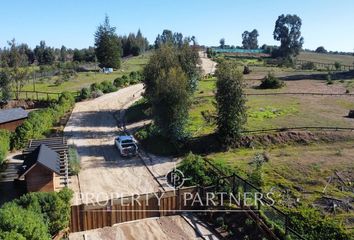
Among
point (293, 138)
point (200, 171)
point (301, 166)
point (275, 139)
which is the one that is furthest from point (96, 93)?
point (301, 166)

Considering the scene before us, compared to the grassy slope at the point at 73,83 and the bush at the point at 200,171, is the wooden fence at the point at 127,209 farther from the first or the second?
the grassy slope at the point at 73,83

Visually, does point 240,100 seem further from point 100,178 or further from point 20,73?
point 20,73

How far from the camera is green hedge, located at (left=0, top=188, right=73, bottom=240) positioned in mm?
13475

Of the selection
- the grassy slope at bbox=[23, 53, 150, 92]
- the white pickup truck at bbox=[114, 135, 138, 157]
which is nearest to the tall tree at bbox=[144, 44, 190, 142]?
the white pickup truck at bbox=[114, 135, 138, 157]

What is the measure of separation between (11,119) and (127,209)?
72.6 feet

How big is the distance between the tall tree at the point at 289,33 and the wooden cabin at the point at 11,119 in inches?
3901

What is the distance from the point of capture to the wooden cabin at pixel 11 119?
36000mm

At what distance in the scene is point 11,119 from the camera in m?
36.5

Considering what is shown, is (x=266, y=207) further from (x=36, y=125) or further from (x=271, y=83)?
(x=271, y=83)

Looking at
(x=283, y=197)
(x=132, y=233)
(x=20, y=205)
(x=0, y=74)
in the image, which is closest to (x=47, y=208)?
(x=20, y=205)

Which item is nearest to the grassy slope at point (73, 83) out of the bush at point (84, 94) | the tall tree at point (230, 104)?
the bush at point (84, 94)

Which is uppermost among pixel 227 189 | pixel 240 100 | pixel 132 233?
pixel 240 100

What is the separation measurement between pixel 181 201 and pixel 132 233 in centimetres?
340

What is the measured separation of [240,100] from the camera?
2877cm
